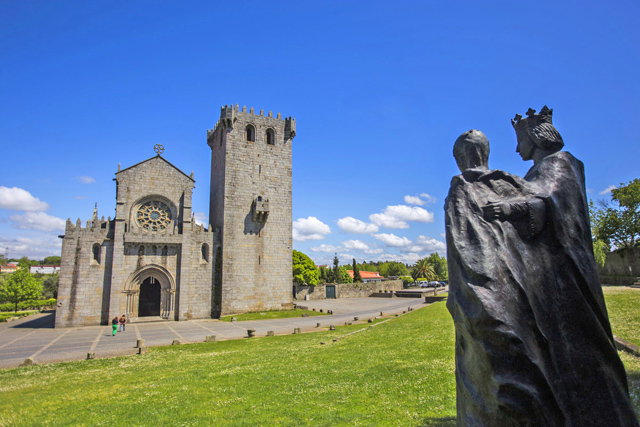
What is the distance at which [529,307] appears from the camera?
3.09m

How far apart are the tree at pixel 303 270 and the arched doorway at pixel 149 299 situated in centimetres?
2682

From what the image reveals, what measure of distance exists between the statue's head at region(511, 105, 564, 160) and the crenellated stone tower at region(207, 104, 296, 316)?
3218cm

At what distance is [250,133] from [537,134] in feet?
118

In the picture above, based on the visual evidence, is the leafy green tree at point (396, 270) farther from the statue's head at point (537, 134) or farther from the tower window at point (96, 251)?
the statue's head at point (537, 134)

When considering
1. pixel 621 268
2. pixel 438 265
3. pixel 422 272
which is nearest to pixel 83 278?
pixel 621 268

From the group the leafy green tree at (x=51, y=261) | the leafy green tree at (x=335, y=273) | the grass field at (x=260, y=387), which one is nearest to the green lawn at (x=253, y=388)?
the grass field at (x=260, y=387)

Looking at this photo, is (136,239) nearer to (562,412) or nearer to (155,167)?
(155,167)

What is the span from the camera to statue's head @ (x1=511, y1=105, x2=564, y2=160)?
4.00m

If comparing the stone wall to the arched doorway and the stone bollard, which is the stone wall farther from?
the stone bollard

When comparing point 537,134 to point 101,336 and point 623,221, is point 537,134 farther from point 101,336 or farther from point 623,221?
point 623,221

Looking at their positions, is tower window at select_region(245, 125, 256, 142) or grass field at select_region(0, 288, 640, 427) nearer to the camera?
grass field at select_region(0, 288, 640, 427)

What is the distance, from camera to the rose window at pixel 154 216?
108 feet

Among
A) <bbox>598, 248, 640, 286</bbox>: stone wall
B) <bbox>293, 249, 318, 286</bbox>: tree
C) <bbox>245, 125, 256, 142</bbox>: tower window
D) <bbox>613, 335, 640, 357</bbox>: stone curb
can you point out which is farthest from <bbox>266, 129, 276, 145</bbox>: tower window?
<bbox>598, 248, 640, 286</bbox>: stone wall

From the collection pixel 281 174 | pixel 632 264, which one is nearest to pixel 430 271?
pixel 632 264
